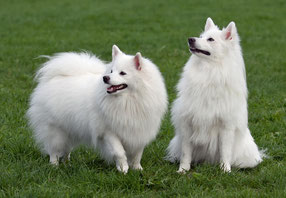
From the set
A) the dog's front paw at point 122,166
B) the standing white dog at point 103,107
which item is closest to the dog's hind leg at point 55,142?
the standing white dog at point 103,107

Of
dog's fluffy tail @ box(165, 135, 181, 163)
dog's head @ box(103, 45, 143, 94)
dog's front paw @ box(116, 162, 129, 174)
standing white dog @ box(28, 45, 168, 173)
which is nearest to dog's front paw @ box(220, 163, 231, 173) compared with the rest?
dog's fluffy tail @ box(165, 135, 181, 163)

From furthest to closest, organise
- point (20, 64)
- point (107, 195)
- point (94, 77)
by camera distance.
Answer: point (20, 64), point (94, 77), point (107, 195)

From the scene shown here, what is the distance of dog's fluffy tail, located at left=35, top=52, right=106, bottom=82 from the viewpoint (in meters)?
5.64

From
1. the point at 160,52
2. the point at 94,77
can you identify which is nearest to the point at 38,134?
the point at 94,77

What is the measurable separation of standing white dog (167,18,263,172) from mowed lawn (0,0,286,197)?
234 mm

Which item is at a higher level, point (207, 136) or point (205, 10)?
point (207, 136)

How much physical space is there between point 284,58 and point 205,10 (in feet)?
21.2

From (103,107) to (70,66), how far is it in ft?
2.86

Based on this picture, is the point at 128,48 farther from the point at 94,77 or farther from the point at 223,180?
the point at 223,180

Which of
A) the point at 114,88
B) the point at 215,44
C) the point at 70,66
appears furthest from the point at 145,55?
the point at 114,88

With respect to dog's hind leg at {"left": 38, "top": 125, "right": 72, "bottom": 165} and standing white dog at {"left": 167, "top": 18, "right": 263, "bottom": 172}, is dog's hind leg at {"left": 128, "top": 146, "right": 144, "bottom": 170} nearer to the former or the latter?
standing white dog at {"left": 167, "top": 18, "right": 263, "bottom": 172}

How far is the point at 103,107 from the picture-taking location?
5.04 m

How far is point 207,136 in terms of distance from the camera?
205 inches

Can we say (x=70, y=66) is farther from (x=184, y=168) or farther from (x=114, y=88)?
(x=184, y=168)
